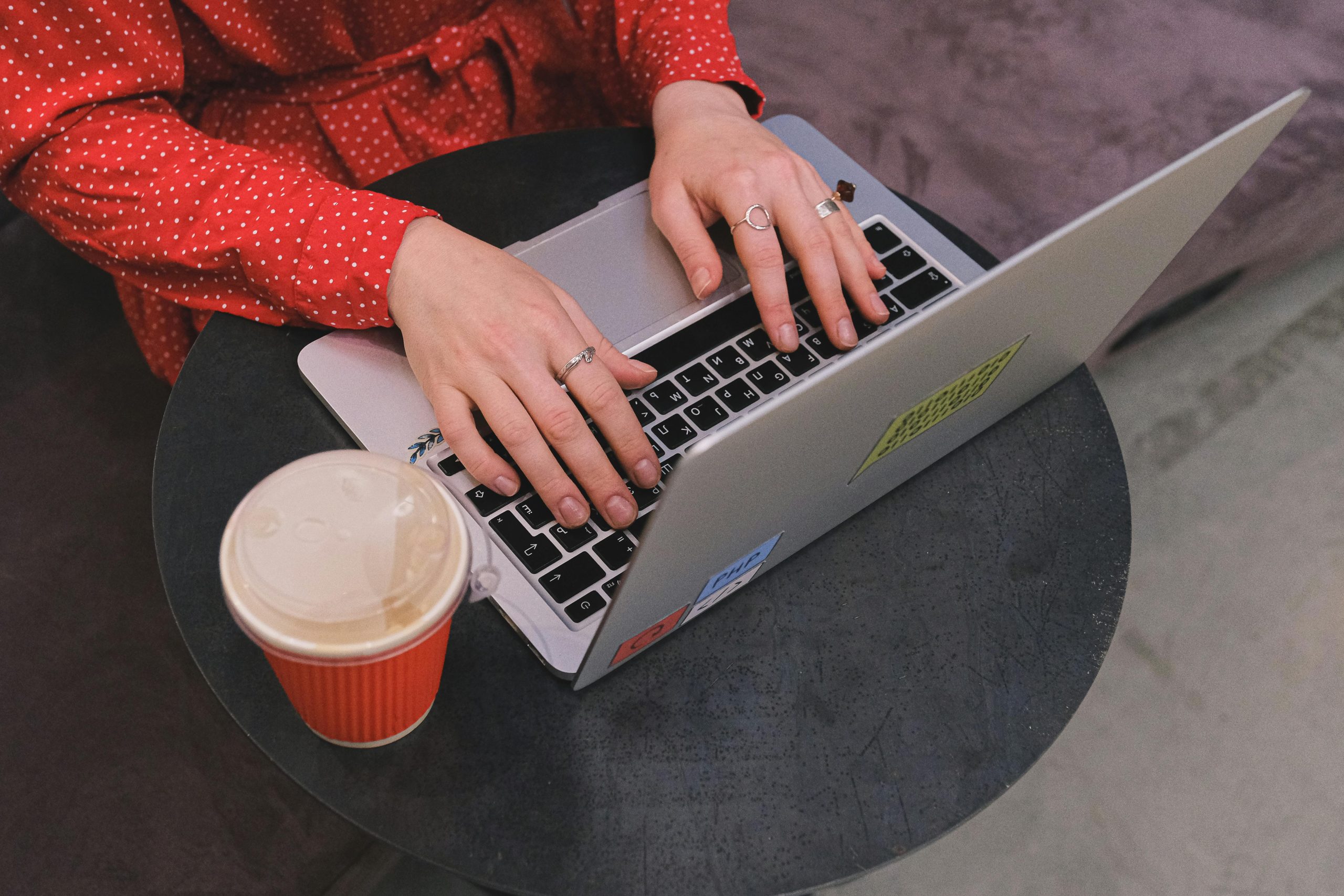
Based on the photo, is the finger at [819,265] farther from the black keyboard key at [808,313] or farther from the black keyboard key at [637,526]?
the black keyboard key at [637,526]

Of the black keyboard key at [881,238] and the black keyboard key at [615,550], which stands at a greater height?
the black keyboard key at [615,550]

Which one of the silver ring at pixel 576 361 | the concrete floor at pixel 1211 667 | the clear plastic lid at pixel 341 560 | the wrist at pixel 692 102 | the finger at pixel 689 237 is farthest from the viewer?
the concrete floor at pixel 1211 667

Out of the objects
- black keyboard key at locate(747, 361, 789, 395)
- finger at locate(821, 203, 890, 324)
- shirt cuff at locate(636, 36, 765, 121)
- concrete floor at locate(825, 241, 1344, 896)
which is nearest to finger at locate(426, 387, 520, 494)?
black keyboard key at locate(747, 361, 789, 395)

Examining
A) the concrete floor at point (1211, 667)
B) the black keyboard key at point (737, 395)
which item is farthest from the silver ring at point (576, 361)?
the concrete floor at point (1211, 667)

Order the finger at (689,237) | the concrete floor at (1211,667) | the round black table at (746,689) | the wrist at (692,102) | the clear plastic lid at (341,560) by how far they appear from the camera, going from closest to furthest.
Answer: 1. the clear plastic lid at (341,560)
2. the round black table at (746,689)
3. the finger at (689,237)
4. the wrist at (692,102)
5. the concrete floor at (1211,667)

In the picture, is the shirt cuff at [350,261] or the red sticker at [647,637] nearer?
the red sticker at [647,637]

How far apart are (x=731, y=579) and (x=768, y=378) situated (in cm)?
18

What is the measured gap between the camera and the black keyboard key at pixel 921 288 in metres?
0.83

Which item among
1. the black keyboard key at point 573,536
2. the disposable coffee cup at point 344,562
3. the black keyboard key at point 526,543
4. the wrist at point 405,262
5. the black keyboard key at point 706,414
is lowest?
the black keyboard key at point 706,414

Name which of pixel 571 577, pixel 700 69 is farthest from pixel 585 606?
pixel 700 69

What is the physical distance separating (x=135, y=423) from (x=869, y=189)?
0.79 meters

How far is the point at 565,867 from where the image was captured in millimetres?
586

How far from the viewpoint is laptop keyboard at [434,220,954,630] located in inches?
25.3

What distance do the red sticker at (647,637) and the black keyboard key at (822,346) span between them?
26 cm
